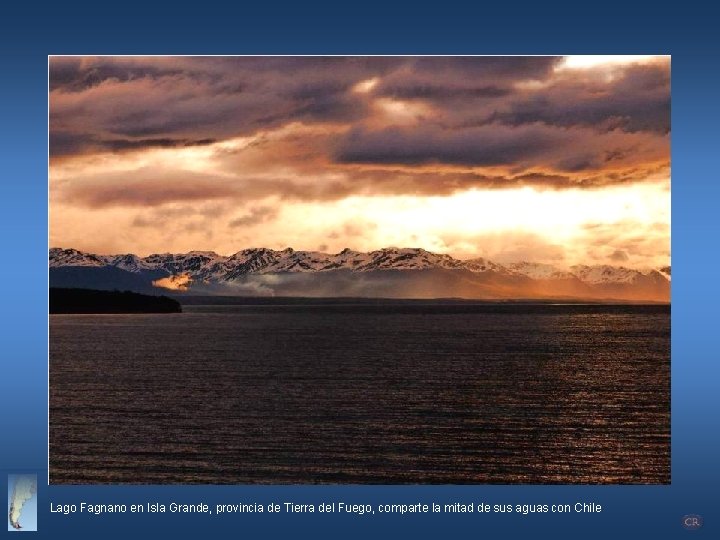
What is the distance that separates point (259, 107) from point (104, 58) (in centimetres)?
795

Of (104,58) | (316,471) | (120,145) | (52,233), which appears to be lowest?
(316,471)

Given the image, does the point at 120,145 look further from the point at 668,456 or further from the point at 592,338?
the point at 592,338

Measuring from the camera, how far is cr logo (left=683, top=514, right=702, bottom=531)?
20.8 metres

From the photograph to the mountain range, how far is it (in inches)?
19.0

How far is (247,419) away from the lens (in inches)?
1811

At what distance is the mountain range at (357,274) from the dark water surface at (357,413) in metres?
6.18

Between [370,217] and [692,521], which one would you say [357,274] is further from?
[692,521]

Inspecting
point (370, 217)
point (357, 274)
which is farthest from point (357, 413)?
point (357, 274)

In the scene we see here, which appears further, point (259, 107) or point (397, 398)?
point (397, 398)

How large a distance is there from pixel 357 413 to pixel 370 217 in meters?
10.7

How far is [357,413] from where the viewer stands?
46688 millimetres

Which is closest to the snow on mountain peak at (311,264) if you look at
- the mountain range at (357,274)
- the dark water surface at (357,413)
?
the mountain range at (357,274)

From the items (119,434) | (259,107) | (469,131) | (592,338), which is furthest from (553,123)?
(592,338)

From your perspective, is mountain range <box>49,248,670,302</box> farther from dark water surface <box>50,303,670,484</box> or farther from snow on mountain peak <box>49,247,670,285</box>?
dark water surface <box>50,303,670,484</box>
